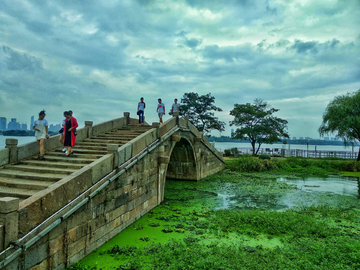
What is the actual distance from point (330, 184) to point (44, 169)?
17687 millimetres

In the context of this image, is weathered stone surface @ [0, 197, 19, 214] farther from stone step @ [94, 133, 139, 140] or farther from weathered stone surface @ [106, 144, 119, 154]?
stone step @ [94, 133, 139, 140]

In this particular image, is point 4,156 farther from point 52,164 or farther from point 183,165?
point 183,165

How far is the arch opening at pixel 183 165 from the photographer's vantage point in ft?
56.7

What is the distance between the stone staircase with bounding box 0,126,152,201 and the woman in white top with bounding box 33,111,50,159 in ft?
1.12

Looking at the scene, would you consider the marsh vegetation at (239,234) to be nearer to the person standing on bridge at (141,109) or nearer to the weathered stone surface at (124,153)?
the weathered stone surface at (124,153)

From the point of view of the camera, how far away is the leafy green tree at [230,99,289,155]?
97.4 feet

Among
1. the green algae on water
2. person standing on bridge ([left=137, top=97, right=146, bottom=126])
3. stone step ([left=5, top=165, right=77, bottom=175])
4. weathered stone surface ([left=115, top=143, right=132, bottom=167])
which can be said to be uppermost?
person standing on bridge ([left=137, top=97, right=146, bottom=126])

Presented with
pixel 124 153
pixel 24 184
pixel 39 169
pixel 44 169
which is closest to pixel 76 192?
pixel 24 184

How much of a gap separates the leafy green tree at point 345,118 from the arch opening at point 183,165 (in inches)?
660

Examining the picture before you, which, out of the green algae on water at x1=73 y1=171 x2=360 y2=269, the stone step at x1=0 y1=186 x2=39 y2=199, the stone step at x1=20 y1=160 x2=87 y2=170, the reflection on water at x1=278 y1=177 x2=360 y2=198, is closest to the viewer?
the stone step at x1=0 y1=186 x2=39 y2=199

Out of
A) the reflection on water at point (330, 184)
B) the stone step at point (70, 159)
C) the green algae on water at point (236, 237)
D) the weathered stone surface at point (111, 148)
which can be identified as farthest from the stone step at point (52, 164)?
the reflection on water at point (330, 184)

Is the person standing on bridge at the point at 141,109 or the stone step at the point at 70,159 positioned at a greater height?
the person standing on bridge at the point at 141,109

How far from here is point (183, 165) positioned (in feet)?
58.7

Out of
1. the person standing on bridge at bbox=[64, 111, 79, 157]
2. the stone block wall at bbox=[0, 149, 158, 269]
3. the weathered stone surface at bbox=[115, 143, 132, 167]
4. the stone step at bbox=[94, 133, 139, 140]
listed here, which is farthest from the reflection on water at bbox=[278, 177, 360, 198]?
the person standing on bridge at bbox=[64, 111, 79, 157]
